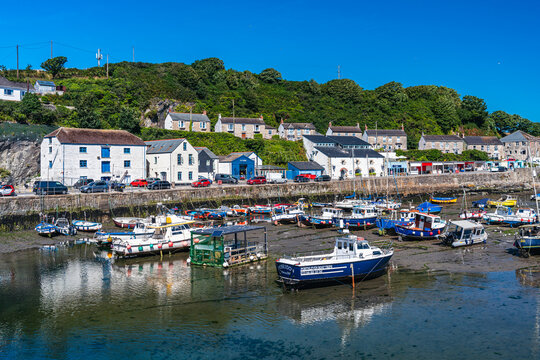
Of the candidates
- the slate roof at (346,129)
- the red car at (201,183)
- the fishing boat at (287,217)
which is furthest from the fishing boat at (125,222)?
the slate roof at (346,129)

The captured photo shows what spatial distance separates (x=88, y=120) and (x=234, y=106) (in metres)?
40.1

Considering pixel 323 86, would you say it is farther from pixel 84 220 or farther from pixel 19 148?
pixel 84 220

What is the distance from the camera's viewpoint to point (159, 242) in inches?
1227

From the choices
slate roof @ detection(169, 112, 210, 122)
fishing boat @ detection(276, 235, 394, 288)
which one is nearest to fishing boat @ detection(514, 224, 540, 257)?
fishing boat @ detection(276, 235, 394, 288)

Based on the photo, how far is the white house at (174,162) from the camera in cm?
6097

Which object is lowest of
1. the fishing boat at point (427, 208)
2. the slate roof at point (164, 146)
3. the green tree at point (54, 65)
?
the fishing boat at point (427, 208)

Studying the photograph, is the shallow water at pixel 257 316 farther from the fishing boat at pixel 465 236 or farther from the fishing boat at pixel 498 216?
the fishing boat at pixel 498 216

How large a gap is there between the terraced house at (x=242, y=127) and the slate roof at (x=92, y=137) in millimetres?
30641

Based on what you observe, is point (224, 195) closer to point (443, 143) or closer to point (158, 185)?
point (158, 185)

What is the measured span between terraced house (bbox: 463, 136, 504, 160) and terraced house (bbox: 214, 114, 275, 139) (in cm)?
5217

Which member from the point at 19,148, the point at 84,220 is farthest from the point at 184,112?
the point at 84,220

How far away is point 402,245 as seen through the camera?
33188mm

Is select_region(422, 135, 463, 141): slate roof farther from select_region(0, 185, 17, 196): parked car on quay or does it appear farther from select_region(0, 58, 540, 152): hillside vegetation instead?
select_region(0, 185, 17, 196): parked car on quay

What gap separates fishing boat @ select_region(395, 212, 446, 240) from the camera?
34344 mm
